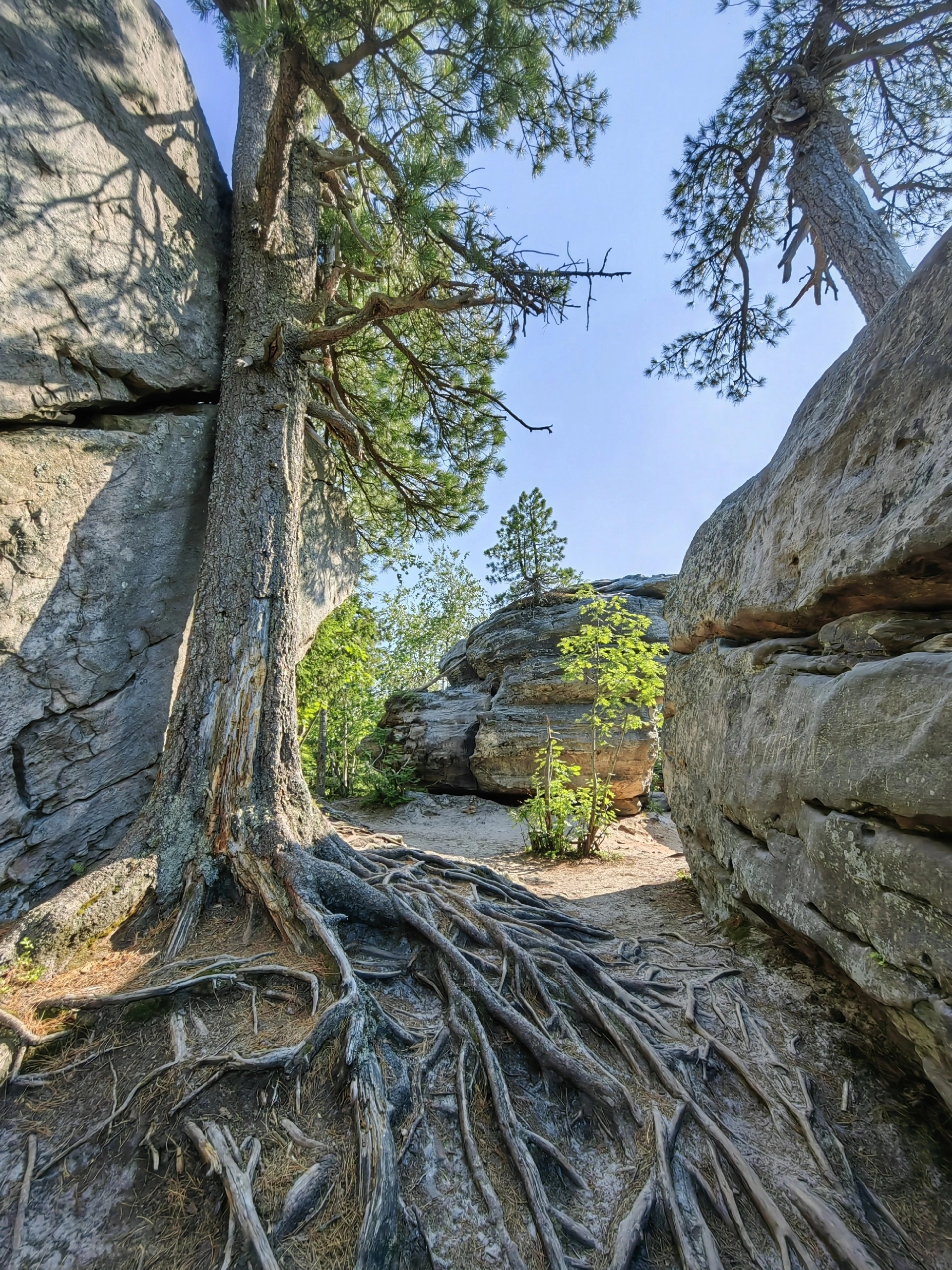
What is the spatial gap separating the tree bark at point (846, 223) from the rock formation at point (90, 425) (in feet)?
24.4

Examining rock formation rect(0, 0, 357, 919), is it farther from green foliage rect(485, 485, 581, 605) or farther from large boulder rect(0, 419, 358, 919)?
green foliage rect(485, 485, 581, 605)

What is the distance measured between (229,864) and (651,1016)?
2946 mm

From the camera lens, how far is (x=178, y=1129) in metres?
2.21

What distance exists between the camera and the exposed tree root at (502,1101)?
202 centimetres

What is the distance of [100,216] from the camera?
4.70 meters

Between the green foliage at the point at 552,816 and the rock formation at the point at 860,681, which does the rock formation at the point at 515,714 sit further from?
the rock formation at the point at 860,681

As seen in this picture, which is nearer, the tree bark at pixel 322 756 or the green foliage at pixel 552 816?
the green foliage at pixel 552 816

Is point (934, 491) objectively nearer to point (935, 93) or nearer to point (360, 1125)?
point (360, 1125)

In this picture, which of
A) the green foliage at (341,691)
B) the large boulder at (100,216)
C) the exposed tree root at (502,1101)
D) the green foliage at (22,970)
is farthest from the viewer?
the green foliage at (341,691)

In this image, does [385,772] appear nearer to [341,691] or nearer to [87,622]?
[341,691]

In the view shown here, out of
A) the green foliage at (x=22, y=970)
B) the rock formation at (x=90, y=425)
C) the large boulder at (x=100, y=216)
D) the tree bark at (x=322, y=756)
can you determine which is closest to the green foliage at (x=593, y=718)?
the rock formation at (x=90, y=425)

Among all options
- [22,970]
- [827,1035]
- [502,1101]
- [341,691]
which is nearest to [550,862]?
[827,1035]

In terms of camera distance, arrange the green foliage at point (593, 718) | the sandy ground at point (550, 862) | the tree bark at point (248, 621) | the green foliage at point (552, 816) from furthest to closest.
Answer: the green foliage at point (552, 816)
the green foliage at point (593, 718)
the sandy ground at point (550, 862)
the tree bark at point (248, 621)

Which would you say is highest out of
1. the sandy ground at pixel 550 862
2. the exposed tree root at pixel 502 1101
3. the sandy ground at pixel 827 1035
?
the exposed tree root at pixel 502 1101
